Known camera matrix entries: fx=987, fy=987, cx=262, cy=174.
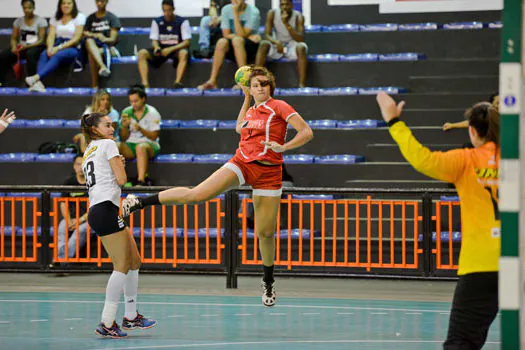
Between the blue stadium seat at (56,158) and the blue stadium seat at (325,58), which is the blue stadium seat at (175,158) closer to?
the blue stadium seat at (56,158)

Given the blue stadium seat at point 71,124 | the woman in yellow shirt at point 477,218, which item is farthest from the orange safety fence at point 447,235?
the blue stadium seat at point 71,124

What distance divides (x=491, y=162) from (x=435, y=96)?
10973 millimetres

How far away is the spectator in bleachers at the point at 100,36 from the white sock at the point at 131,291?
29.5 feet

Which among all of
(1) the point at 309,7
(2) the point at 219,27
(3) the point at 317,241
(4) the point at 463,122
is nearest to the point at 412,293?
(3) the point at 317,241

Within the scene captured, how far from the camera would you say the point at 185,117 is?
17188 mm

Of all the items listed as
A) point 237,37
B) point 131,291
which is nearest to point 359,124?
point 237,37

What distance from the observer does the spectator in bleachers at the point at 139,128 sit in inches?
611

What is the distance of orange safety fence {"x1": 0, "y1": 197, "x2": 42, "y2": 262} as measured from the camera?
13.4m

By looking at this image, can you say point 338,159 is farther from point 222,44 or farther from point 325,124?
point 222,44

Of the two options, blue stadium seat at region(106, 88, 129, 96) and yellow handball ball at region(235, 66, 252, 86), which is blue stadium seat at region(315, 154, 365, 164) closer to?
blue stadium seat at region(106, 88, 129, 96)

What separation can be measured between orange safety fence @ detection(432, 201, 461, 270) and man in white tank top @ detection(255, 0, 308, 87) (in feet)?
15.6

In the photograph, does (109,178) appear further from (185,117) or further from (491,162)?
(185,117)

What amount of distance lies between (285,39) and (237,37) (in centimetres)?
106

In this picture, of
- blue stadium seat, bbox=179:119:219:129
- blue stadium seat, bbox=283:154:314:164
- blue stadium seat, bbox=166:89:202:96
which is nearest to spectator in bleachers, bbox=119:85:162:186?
blue stadium seat, bbox=179:119:219:129
